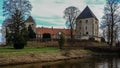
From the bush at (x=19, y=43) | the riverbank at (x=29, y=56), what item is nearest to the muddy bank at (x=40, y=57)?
the riverbank at (x=29, y=56)

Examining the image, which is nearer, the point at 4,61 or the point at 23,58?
the point at 4,61

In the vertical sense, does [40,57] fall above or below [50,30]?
below

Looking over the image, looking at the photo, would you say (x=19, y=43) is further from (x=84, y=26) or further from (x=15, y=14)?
(x=84, y=26)

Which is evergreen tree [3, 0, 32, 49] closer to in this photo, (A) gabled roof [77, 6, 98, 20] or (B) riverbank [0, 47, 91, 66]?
(B) riverbank [0, 47, 91, 66]

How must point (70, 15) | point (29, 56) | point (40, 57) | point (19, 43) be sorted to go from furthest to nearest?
point (70, 15)
point (19, 43)
point (40, 57)
point (29, 56)

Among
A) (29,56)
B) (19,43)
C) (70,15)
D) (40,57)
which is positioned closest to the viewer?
(29,56)

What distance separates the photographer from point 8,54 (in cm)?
3688

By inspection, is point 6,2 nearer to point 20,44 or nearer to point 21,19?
point 21,19

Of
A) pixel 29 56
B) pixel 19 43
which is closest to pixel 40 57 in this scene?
pixel 29 56

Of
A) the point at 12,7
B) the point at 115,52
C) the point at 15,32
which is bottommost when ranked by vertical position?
the point at 115,52

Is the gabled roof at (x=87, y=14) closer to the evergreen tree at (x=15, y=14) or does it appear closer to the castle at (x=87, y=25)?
the castle at (x=87, y=25)

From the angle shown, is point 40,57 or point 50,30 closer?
point 40,57

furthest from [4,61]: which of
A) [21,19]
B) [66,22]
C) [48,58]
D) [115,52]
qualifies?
[66,22]

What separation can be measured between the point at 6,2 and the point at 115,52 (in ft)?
88.3
